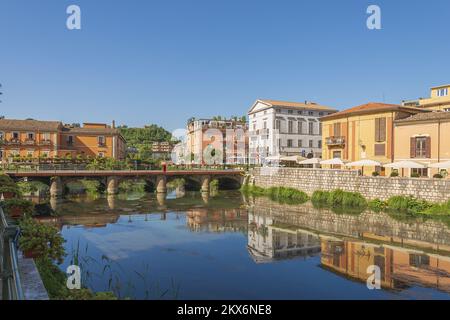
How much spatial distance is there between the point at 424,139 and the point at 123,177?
104 feet

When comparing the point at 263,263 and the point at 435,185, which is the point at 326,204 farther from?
the point at 263,263

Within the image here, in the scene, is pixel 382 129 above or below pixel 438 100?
below

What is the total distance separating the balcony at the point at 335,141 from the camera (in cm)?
4012

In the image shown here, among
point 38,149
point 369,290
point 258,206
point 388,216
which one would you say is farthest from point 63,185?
point 369,290

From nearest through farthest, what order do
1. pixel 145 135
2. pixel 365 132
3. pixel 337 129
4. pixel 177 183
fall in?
1. pixel 365 132
2. pixel 337 129
3. pixel 177 183
4. pixel 145 135

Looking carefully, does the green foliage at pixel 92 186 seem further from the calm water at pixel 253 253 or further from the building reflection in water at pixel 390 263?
the building reflection in water at pixel 390 263

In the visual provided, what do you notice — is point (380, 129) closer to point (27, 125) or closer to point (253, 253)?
point (253, 253)

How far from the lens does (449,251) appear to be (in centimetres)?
1684

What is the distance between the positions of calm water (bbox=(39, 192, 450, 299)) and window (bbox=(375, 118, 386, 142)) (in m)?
11.6

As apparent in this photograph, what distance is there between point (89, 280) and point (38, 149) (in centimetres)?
4571

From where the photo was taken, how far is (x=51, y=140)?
51750mm

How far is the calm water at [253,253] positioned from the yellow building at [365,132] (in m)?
11.1

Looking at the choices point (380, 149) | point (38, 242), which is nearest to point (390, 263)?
point (38, 242)

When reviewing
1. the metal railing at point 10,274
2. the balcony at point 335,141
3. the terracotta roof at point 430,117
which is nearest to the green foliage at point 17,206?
the metal railing at point 10,274
